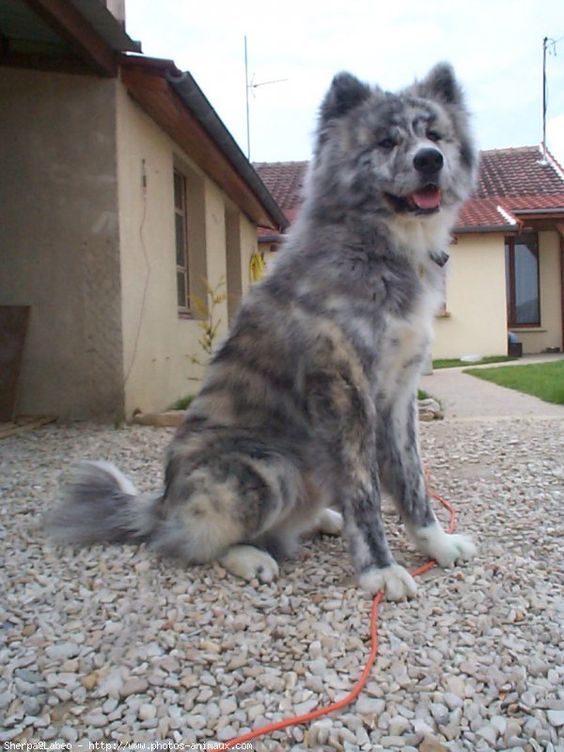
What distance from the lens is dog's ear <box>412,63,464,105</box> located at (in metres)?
2.77

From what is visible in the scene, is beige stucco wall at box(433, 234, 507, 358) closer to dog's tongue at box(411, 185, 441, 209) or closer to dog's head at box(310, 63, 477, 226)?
dog's head at box(310, 63, 477, 226)

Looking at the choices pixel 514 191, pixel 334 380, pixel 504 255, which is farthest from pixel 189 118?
pixel 514 191

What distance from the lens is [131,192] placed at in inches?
217

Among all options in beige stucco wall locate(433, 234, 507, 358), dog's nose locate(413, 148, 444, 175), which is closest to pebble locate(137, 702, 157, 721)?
dog's nose locate(413, 148, 444, 175)

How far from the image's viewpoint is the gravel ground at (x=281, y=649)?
5.19ft

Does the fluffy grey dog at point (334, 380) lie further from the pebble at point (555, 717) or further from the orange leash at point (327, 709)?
the pebble at point (555, 717)

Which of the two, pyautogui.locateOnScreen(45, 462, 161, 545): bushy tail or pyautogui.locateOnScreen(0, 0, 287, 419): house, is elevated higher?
pyautogui.locateOnScreen(0, 0, 287, 419): house

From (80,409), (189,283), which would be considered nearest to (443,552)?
(80,409)

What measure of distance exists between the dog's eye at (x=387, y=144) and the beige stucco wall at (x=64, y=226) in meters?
3.10

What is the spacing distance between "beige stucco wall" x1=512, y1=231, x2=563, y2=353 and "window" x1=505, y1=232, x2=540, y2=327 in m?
0.15

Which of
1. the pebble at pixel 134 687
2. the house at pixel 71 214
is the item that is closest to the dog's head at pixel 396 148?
the pebble at pixel 134 687

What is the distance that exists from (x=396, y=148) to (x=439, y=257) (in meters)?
0.45

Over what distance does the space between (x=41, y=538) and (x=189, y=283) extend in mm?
5594

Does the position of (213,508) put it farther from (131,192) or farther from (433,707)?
(131,192)
